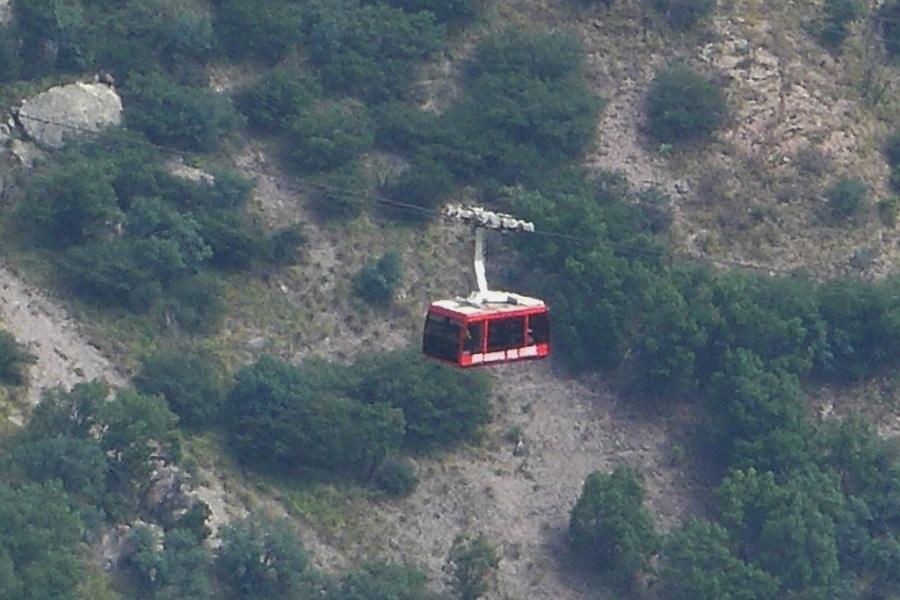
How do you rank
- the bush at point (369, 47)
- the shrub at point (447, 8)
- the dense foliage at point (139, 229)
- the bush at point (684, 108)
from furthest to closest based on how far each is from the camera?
the shrub at point (447, 8), the bush at point (684, 108), the bush at point (369, 47), the dense foliage at point (139, 229)

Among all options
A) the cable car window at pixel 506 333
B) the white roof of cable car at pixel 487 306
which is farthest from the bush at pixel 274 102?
the cable car window at pixel 506 333

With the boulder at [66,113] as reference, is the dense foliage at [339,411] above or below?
below

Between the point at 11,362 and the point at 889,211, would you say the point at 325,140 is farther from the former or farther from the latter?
the point at 889,211

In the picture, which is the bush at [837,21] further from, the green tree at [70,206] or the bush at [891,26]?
the green tree at [70,206]

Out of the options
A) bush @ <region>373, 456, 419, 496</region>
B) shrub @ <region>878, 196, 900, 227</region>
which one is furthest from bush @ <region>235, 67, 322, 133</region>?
shrub @ <region>878, 196, 900, 227</region>

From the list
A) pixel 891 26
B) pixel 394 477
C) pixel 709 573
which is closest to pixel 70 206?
pixel 394 477

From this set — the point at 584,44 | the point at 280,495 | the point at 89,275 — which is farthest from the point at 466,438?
the point at 584,44

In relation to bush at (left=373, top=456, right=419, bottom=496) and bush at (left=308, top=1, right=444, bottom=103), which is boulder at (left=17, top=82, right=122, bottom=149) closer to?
bush at (left=308, top=1, right=444, bottom=103)
